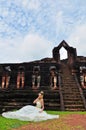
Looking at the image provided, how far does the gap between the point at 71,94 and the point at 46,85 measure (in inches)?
96.9

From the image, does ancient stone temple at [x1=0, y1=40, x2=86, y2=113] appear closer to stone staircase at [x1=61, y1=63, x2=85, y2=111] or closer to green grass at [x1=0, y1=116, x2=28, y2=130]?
stone staircase at [x1=61, y1=63, x2=85, y2=111]

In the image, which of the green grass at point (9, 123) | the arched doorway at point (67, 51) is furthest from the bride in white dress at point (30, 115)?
the arched doorway at point (67, 51)

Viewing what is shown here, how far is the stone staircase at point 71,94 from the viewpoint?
18.8m

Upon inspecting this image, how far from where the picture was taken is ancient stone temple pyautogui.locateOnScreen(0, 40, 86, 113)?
19.3 m

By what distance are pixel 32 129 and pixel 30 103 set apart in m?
7.18

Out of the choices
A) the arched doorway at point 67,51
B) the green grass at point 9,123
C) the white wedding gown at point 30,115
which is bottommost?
the green grass at point 9,123

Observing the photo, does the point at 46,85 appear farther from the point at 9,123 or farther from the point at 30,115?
the point at 9,123

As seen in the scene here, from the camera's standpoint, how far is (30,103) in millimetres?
19328

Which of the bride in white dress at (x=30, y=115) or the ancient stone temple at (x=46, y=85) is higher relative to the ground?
the ancient stone temple at (x=46, y=85)

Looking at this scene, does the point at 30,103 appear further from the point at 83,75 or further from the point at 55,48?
the point at 55,48

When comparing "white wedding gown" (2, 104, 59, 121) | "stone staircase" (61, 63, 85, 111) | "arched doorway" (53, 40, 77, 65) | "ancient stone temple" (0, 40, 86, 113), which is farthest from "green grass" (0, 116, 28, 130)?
"arched doorway" (53, 40, 77, 65)

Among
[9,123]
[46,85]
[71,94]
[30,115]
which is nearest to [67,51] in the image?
[46,85]

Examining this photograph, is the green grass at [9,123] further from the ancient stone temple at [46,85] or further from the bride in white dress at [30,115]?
the ancient stone temple at [46,85]

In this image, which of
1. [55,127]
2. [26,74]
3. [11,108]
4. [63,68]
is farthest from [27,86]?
[55,127]
